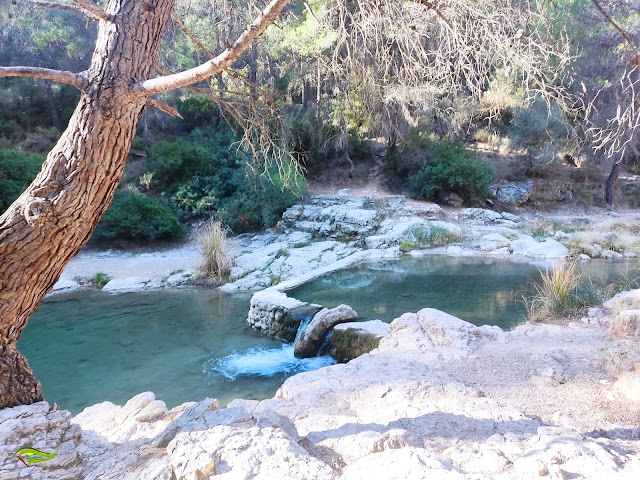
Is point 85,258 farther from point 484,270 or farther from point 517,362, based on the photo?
point 517,362

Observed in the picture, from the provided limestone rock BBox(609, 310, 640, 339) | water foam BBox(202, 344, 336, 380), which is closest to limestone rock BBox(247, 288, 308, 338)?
water foam BBox(202, 344, 336, 380)

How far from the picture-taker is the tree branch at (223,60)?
1818 millimetres

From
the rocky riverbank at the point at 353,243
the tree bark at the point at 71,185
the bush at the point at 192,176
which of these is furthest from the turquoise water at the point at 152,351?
the bush at the point at 192,176

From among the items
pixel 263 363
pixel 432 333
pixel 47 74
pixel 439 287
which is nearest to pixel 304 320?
pixel 263 363

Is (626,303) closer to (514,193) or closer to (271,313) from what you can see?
(271,313)

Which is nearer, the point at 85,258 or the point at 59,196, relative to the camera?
the point at 59,196

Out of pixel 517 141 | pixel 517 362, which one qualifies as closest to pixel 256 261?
pixel 517 362

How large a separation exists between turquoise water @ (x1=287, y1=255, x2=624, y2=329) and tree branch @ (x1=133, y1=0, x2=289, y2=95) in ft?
15.1

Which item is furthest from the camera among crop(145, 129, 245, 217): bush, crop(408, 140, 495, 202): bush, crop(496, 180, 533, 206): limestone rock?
crop(496, 180, 533, 206): limestone rock

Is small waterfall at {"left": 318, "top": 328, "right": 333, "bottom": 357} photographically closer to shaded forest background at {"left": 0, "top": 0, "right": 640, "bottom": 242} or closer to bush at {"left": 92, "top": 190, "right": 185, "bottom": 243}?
shaded forest background at {"left": 0, "top": 0, "right": 640, "bottom": 242}

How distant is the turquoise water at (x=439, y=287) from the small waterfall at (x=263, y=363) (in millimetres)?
1214

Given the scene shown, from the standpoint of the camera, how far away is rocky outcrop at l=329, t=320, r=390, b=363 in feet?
Answer: 16.0

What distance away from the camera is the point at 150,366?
5270 millimetres

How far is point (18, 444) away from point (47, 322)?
539 centimetres
